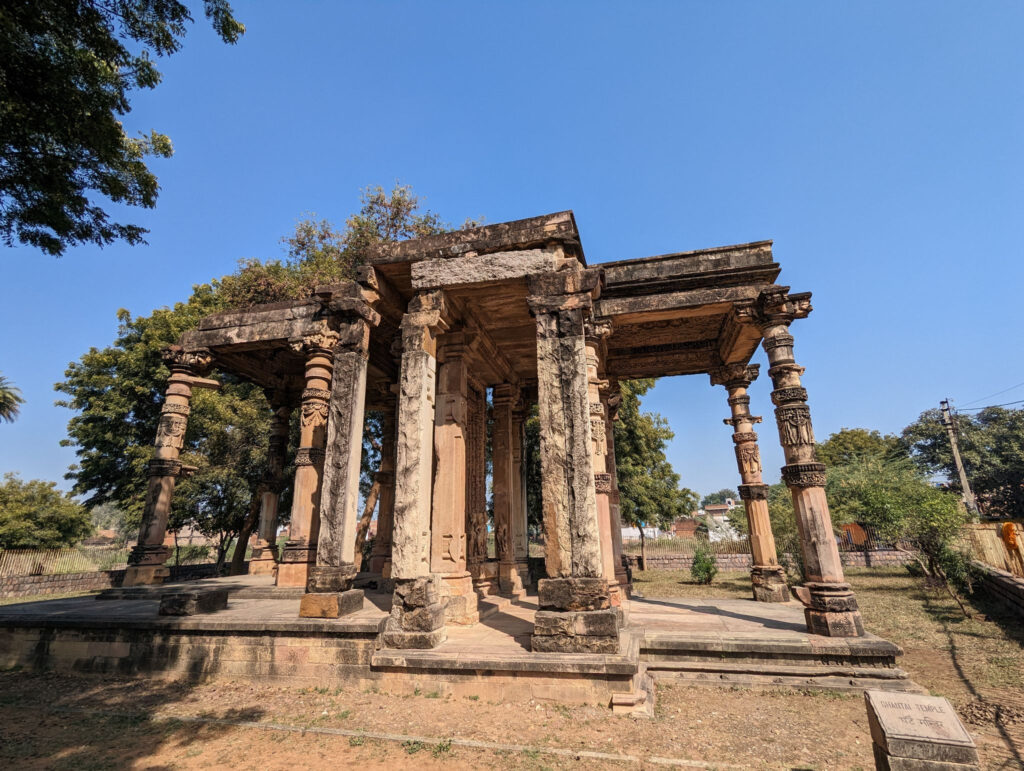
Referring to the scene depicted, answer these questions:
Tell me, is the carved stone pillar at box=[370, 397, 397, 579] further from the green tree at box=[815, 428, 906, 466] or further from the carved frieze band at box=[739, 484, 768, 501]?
the green tree at box=[815, 428, 906, 466]

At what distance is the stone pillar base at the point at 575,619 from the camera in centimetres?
565

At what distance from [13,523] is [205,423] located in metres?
10.4

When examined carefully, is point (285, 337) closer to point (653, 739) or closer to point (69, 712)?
point (69, 712)

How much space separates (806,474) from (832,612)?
2058mm

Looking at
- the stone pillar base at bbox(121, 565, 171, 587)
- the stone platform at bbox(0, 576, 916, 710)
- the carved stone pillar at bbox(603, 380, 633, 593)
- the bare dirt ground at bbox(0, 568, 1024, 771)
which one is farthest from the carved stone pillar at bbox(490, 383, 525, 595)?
the stone pillar base at bbox(121, 565, 171, 587)

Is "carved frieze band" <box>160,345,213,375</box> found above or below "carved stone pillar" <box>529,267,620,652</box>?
above

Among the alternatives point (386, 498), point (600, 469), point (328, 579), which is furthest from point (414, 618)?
point (386, 498)

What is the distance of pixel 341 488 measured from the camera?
747 centimetres

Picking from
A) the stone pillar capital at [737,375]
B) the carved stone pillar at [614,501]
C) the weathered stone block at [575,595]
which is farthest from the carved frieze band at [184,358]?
the stone pillar capital at [737,375]

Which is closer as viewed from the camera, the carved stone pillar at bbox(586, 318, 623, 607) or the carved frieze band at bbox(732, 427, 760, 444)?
the carved stone pillar at bbox(586, 318, 623, 607)

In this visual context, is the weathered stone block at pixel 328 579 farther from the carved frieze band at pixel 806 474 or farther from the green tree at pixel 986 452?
the green tree at pixel 986 452

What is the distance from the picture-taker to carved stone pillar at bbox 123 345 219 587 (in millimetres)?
10484

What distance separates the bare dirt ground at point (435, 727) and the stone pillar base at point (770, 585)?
356 centimetres

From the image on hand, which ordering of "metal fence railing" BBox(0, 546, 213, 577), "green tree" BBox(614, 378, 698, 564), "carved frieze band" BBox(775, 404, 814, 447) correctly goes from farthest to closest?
"green tree" BBox(614, 378, 698, 564), "metal fence railing" BBox(0, 546, 213, 577), "carved frieze band" BBox(775, 404, 814, 447)
